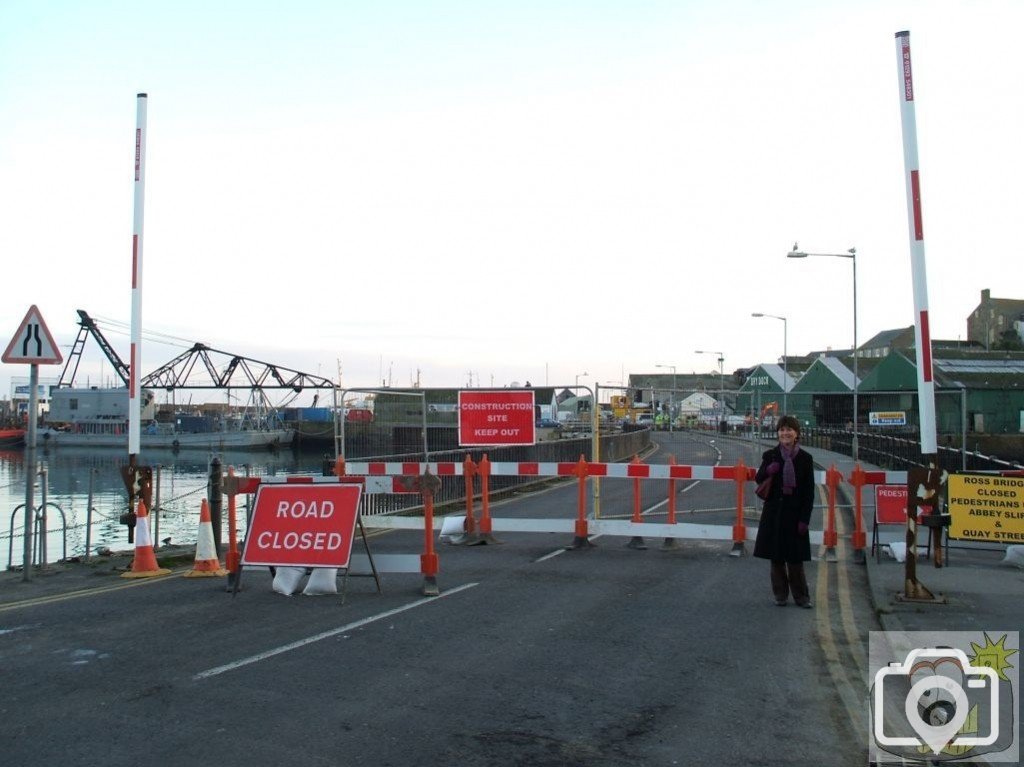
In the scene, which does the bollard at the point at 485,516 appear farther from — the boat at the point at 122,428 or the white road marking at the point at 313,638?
the boat at the point at 122,428

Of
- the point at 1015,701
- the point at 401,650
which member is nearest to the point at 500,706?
the point at 401,650

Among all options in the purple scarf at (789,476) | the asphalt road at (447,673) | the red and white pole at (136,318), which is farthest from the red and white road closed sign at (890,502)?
the red and white pole at (136,318)

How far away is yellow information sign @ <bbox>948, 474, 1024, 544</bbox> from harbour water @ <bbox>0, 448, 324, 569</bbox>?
433 inches

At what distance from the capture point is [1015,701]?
597 centimetres

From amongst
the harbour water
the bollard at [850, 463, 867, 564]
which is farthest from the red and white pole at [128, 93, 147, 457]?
the bollard at [850, 463, 867, 564]

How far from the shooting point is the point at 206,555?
1139 cm

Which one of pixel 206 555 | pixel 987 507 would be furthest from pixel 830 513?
pixel 206 555

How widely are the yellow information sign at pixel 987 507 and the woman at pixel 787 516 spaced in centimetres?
351

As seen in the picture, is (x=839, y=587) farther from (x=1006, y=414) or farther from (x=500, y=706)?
(x=1006, y=414)

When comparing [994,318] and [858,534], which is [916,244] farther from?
[994,318]

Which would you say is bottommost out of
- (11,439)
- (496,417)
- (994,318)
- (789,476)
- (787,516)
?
(11,439)

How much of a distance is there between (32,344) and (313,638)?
5919mm

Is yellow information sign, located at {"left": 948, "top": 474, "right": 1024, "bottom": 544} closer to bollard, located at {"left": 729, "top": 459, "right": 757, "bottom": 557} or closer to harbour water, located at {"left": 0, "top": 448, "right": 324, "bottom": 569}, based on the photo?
bollard, located at {"left": 729, "top": 459, "right": 757, "bottom": 557}

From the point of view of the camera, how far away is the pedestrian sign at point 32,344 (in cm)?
1096
